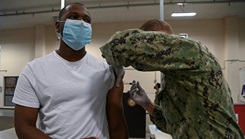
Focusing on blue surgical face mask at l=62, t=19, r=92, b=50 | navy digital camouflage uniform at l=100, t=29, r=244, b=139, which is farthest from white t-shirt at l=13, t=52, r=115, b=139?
navy digital camouflage uniform at l=100, t=29, r=244, b=139

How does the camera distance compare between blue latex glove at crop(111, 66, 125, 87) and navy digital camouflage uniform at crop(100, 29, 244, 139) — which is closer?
navy digital camouflage uniform at crop(100, 29, 244, 139)

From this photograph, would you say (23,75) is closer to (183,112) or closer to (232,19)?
(183,112)

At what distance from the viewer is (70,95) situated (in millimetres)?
1079

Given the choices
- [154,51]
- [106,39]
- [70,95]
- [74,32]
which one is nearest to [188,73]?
[154,51]

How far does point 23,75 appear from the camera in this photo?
1.08 m

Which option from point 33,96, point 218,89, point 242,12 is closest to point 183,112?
point 218,89

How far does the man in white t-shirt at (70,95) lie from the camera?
1.05m

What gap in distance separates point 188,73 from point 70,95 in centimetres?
56

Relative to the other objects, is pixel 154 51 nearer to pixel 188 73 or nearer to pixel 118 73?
pixel 188 73

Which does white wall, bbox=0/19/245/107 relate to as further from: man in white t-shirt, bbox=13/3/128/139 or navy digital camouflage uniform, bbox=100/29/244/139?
navy digital camouflage uniform, bbox=100/29/244/139

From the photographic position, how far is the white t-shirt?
106cm

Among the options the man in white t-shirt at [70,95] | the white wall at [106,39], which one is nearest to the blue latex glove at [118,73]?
the man in white t-shirt at [70,95]

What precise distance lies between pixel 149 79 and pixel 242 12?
4153 mm

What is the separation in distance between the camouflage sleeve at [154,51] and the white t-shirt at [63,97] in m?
0.30
